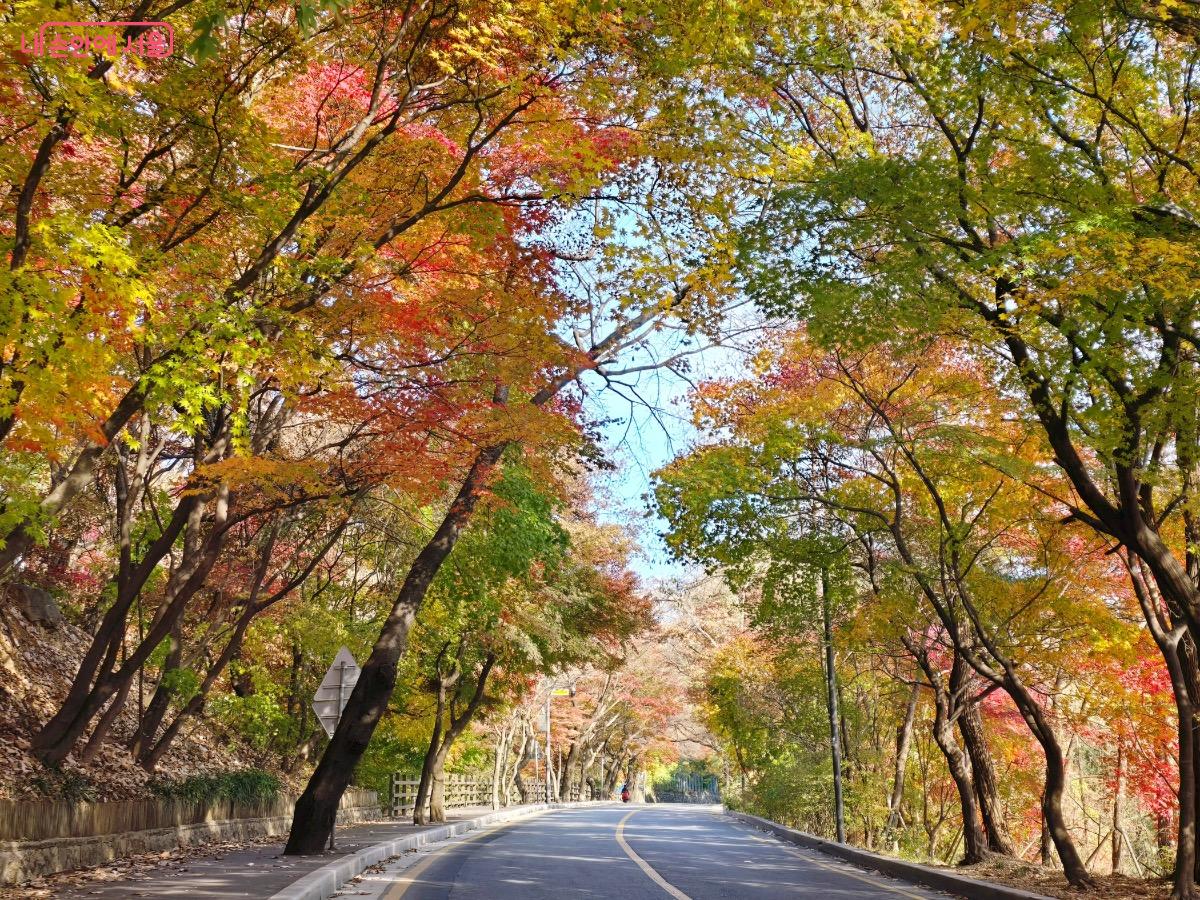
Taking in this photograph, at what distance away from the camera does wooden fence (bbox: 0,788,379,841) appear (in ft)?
33.6

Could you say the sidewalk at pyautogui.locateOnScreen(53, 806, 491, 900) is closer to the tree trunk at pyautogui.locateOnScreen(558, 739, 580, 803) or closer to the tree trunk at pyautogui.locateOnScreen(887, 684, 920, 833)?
the tree trunk at pyautogui.locateOnScreen(887, 684, 920, 833)

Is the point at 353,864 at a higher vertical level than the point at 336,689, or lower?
lower

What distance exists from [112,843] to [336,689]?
143 inches

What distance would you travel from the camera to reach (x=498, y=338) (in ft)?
44.5

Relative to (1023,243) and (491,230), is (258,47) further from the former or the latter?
(1023,243)

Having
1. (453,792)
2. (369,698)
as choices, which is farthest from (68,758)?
(453,792)

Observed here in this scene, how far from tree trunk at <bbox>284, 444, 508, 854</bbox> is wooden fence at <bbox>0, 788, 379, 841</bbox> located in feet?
6.33

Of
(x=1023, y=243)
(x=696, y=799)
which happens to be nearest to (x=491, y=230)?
(x=1023, y=243)

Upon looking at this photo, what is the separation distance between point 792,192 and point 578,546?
1846cm

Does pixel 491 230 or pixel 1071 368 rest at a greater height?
pixel 491 230

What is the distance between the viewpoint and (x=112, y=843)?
12.5m

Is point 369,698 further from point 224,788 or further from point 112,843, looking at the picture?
point 224,788

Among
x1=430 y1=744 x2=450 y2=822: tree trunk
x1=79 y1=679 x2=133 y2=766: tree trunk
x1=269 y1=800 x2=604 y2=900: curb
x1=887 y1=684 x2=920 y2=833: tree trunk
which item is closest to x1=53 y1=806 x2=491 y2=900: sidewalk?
x1=269 y1=800 x2=604 y2=900: curb

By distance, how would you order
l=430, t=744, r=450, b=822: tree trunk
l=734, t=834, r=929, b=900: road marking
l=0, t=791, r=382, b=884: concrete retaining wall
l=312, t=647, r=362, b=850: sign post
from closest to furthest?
l=0, t=791, r=382, b=884: concrete retaining wall
l=734, t=834, r=929, b=900: road marking
l=312, t=647, r=362, b=850: sign post
l=430, t=744, r=450, b=822: tree trunk
